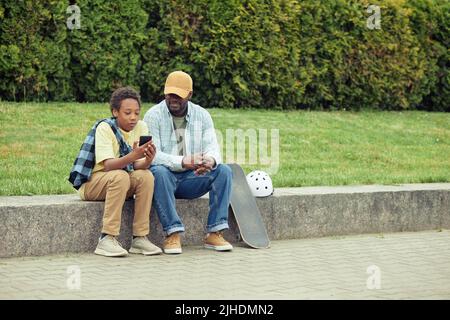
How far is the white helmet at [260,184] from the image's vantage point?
28.2 feet

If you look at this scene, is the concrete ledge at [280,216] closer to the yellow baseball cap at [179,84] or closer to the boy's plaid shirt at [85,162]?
the boy's plaid shirt at [85,162]

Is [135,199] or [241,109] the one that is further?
[241,109]

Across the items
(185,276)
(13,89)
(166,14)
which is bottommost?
(185,276)

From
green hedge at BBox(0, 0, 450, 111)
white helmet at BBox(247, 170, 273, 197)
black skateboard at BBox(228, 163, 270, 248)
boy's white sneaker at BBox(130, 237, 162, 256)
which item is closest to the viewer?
boy's white sneaker at BBox(130, 237, 162, 256)

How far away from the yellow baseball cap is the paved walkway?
129 centimetres

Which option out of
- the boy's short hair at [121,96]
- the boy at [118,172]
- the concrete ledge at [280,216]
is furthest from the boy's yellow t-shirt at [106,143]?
the concrete ledge at [280,216]

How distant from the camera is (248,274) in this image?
706 cm

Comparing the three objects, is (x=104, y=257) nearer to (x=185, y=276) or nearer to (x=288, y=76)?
(x=185, y=276)

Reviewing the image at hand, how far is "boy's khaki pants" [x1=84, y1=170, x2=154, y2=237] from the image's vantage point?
7.55m

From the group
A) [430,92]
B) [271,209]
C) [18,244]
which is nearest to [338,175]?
[271,209]

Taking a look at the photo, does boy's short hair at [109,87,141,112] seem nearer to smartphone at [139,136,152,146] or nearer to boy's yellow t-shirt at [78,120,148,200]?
boy's yellow t-shirt at [78,120,148,200]

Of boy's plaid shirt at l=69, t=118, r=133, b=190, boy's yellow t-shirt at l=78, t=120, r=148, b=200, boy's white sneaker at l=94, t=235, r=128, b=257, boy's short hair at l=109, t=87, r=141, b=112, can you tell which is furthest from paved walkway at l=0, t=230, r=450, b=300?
boy's short hair at l=109, t=87, r=141, b=112

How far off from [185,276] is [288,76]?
23.8ft

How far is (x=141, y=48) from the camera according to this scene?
13078 mm
